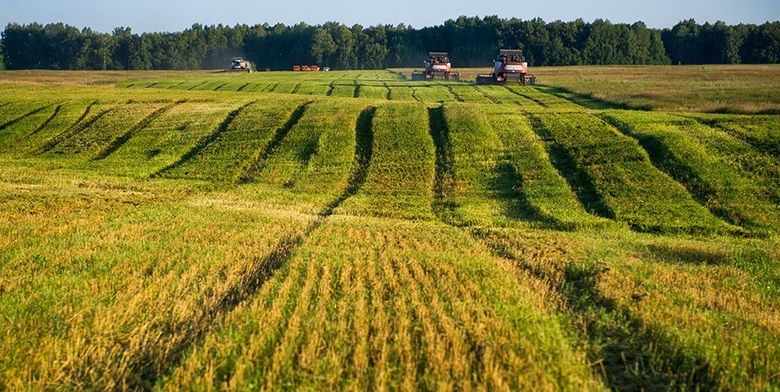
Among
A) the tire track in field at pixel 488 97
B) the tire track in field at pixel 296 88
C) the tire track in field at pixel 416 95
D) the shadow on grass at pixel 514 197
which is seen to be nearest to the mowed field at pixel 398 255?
the shadow on grass at pixel 514 197

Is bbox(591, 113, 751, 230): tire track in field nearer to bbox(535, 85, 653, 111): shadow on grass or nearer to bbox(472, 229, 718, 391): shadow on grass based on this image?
bbox(472, 229, 718, 391): shadow on grass

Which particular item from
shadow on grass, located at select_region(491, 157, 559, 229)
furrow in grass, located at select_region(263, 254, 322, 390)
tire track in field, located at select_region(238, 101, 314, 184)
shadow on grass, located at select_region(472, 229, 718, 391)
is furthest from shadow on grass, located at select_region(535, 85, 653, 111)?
furrow in grass, located at select_region(263, 254, 322, 390)

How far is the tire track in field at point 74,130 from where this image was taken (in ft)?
137

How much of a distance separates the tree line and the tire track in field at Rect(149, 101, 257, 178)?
116m

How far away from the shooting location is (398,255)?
16312 millimetres

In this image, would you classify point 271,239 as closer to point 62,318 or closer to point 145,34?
point 62,318

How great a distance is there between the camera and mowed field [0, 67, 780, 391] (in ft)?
30.7

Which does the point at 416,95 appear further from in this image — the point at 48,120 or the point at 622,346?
the point at 622,346

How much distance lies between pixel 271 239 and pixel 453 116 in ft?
91.8

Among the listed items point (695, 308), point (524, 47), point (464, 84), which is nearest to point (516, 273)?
point (695, 308)

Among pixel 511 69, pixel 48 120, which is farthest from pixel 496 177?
pixel 511 69

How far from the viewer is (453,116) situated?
146 feet

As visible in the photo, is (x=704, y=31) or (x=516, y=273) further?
(x=704, y=31)

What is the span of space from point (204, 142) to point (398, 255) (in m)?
27.3
